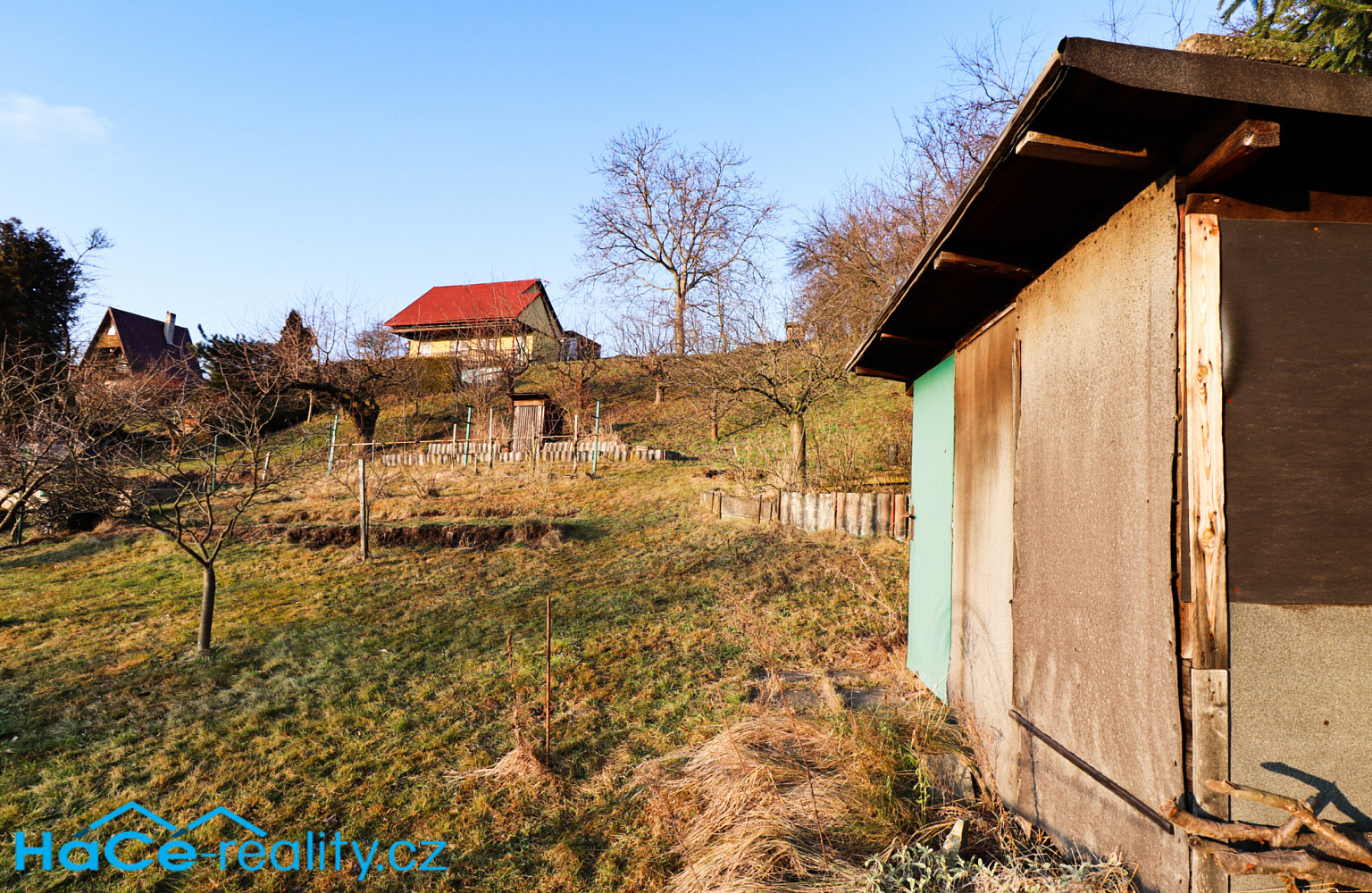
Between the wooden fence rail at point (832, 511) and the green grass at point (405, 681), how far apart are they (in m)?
0.39

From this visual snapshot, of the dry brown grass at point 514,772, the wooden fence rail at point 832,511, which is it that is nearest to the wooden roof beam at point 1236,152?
the dry brown grass at point 514,772

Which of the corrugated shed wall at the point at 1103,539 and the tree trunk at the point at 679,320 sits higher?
the tree trunk at the point at 679,320

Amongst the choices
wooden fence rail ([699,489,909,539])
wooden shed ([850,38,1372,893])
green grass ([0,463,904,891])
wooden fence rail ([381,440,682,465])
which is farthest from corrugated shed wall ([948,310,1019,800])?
wooden fence rail ([381,440,682,465])

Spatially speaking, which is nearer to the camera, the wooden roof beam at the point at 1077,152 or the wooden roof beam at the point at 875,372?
the wooden roof beam at the point at 1077,152

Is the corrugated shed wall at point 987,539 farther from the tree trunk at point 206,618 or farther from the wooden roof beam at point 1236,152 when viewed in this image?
the tree trunk at point 206,618

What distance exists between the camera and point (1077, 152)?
208 cm

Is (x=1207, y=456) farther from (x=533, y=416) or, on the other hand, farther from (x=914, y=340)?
(x=533, y=416)

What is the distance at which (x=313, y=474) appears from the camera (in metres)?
18.0

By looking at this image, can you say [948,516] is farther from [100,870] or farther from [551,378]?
[551,378]

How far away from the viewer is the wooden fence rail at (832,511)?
9469mm

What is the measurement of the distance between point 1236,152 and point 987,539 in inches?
93.6

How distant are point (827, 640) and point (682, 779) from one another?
114 inches

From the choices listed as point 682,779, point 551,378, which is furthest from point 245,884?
point 551,378

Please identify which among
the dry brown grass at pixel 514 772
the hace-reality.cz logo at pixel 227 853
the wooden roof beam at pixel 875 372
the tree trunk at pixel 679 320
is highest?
the tree trunk at pixel 679 320
